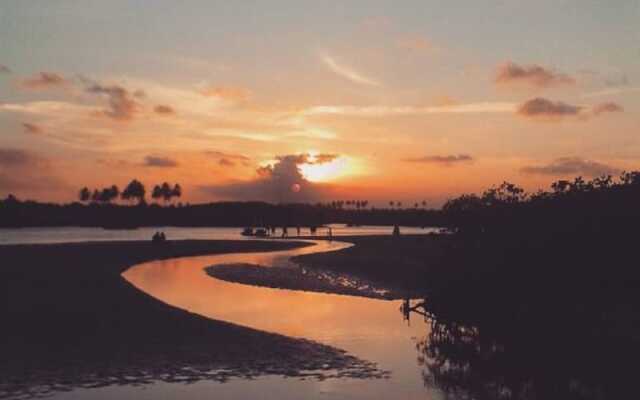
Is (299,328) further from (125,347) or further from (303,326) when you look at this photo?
(125,347)

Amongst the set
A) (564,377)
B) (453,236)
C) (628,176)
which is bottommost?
(564,377)

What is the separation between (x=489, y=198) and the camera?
83.3ft

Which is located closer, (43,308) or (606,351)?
(606,351)

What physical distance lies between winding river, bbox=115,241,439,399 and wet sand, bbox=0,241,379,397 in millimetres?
888

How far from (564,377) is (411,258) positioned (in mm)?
40250

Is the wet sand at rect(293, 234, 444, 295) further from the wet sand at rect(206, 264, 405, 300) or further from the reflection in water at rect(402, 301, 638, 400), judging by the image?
the reflection in water at rect(402, 301, 638, 400)

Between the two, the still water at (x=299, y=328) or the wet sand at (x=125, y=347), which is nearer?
the still water at (x=299, y=328)

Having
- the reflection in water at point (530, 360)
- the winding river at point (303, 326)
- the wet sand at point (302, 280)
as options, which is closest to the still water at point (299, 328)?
the winding river at point (303, 326)

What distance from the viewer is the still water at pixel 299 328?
16.5 meters

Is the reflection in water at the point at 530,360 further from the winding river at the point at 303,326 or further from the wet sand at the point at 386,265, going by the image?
the wet sand at the point at 386,265

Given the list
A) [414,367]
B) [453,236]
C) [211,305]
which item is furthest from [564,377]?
[211,305]

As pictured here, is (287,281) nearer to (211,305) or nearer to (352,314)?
(211,305)

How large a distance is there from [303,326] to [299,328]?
1.51ft

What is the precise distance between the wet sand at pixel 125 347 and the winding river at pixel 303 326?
2.91ft
